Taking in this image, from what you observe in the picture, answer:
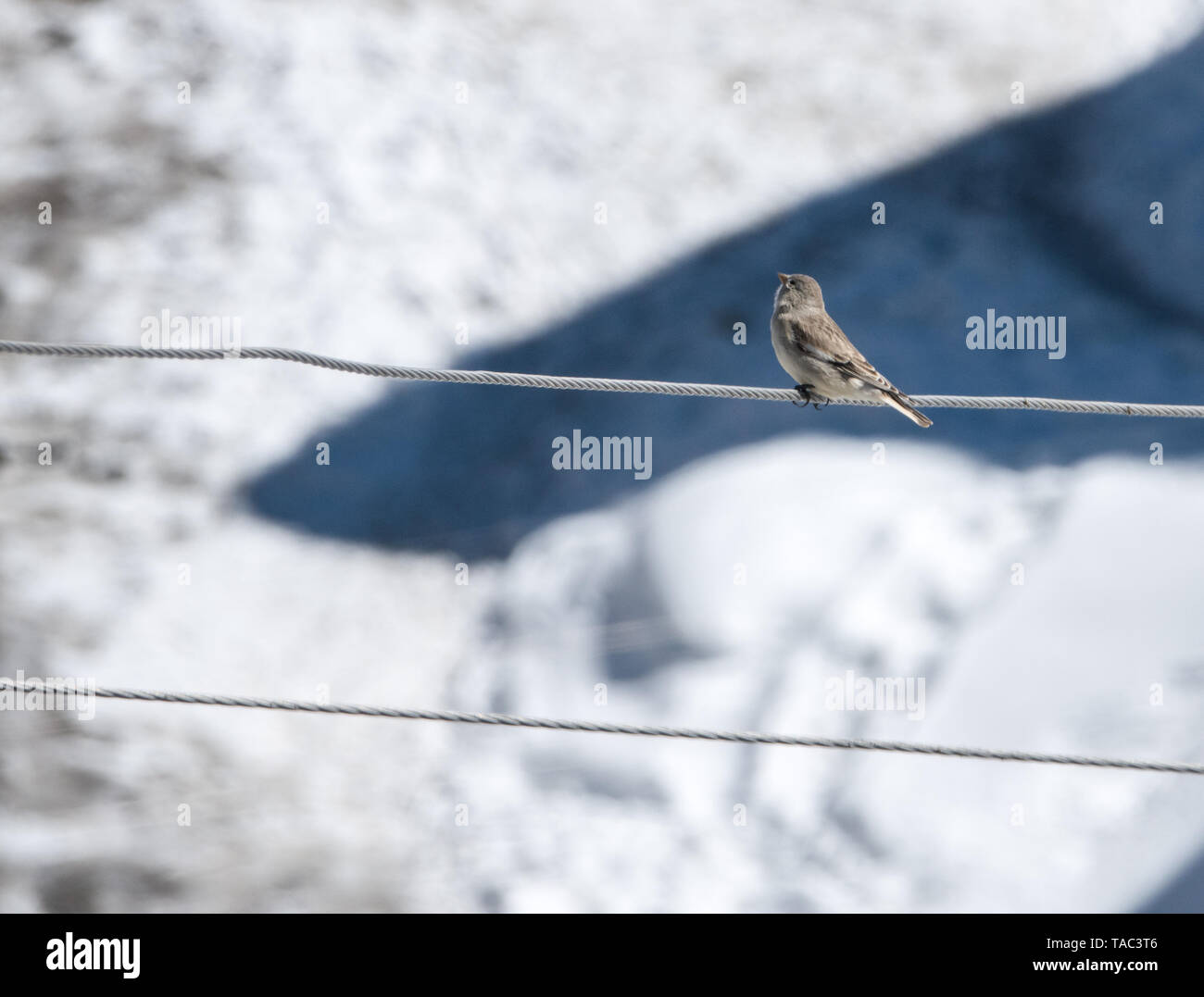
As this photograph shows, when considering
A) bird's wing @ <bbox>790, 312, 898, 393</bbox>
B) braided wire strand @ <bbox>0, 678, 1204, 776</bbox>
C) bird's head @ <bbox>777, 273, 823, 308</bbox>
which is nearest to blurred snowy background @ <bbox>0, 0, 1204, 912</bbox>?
bird's head @ <bbox>777, 273, 823, 308</bbox>

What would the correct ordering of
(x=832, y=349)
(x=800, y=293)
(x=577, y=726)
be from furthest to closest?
(x=800, y=293) → (x=832, y=349) → (x=577, y=726)

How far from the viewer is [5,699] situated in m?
6.79

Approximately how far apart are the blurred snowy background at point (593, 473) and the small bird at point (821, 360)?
1915mm

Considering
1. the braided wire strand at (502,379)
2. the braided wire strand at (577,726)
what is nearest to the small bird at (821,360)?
the braided wire strand at (502,379)

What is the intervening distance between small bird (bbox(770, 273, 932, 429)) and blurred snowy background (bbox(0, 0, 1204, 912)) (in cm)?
192

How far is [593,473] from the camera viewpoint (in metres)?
7.99

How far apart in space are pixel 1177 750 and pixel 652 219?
551 centimetres

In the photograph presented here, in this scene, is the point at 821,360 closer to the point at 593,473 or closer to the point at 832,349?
the point at 832,349

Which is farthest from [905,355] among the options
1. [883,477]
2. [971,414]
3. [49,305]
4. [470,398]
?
[49,305]

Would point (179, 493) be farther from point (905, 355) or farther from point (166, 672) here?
point (905, 355)

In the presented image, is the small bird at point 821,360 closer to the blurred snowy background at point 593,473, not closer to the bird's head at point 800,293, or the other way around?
the bird's head at point 800,293

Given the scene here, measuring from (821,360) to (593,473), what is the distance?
2711 millimetres

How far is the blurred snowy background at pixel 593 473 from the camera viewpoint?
21.2ft

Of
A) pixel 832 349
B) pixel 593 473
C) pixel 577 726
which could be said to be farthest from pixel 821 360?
pixel 593 473
